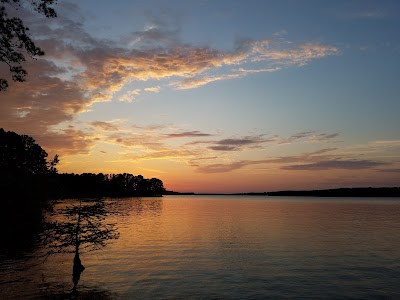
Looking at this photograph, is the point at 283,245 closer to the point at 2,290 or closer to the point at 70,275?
the point at 70,275

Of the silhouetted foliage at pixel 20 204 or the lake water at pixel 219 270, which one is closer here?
the lake water at pixel 219 270

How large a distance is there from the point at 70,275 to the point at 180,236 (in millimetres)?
34574

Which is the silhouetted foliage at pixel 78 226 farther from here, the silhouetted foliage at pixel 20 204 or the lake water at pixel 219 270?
the silhouetted foliage at pixel 20 204

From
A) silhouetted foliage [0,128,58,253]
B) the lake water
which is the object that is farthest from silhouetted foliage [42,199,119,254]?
silhouetted foliage [0,128,58,253]

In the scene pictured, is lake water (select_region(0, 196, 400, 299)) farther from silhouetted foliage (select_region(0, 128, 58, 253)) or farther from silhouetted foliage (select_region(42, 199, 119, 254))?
silhouetted foliage (select_region(0, 128, 58, 253))

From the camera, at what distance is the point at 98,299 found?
2723 cm

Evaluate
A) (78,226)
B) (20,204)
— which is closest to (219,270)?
(78,226)

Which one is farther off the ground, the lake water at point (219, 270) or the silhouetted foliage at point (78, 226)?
the silhouetted foliage at point (78, 226)

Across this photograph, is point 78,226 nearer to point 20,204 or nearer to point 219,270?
point 219,270

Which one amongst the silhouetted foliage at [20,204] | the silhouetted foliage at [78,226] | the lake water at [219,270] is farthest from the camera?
A: the silhouetted foliage at [20,204]

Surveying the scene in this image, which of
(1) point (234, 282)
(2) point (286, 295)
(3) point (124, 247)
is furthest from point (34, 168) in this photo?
(2) point (286, 295)

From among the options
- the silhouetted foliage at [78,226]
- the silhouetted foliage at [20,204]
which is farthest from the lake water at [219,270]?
the silhouetted foliage at [20,204]

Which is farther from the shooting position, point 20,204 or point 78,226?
point 20,204

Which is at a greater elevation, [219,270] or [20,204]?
[20,204]
